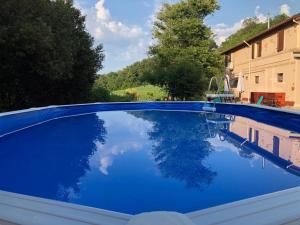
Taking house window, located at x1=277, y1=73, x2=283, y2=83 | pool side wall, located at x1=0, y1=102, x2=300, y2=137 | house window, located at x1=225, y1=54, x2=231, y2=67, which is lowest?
pool side wall, located at x1=0, y1=102, x2=300, y2=137

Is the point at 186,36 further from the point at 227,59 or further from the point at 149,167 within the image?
the point at 149,167

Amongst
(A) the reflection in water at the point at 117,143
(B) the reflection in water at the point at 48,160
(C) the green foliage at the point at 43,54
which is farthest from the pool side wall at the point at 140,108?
(A) the reflection in water at the point at 117,143

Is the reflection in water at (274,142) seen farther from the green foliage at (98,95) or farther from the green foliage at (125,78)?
the green foliage at (125,78)

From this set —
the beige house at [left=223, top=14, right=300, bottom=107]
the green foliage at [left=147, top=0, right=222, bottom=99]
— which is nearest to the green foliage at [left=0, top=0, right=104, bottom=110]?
the beige house at [left=223, top=14, right=300, bottom=107]

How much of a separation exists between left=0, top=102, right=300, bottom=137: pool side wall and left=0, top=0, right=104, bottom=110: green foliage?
64.1 inches

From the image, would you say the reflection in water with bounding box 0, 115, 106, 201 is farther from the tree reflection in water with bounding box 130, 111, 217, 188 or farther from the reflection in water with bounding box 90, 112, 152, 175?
the tree reflection in water with bounding box 130, 111, 217, 188

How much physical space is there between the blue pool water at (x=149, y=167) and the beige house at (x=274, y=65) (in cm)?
936

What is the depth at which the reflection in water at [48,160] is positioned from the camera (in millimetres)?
4477

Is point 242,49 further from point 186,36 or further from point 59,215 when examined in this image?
point 59,215

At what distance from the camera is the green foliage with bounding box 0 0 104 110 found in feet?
37.4

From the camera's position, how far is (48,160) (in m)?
6.19

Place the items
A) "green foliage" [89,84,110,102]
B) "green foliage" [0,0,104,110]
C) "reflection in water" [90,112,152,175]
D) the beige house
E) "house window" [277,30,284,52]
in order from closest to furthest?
1. "reflection in water" [90,112,152,175]
2. "green foliage" [0,0,104,110]
3. the beige house
4. "house window" [277,30,284,52]
5. "green foliage" [89,84,110,102]

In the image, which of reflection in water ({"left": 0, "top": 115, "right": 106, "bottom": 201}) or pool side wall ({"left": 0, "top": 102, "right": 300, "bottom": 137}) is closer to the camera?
reflection in water ({"left": 0, "top": 115, "right": 106, "bottom": 201})

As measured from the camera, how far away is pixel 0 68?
41.2 ft
